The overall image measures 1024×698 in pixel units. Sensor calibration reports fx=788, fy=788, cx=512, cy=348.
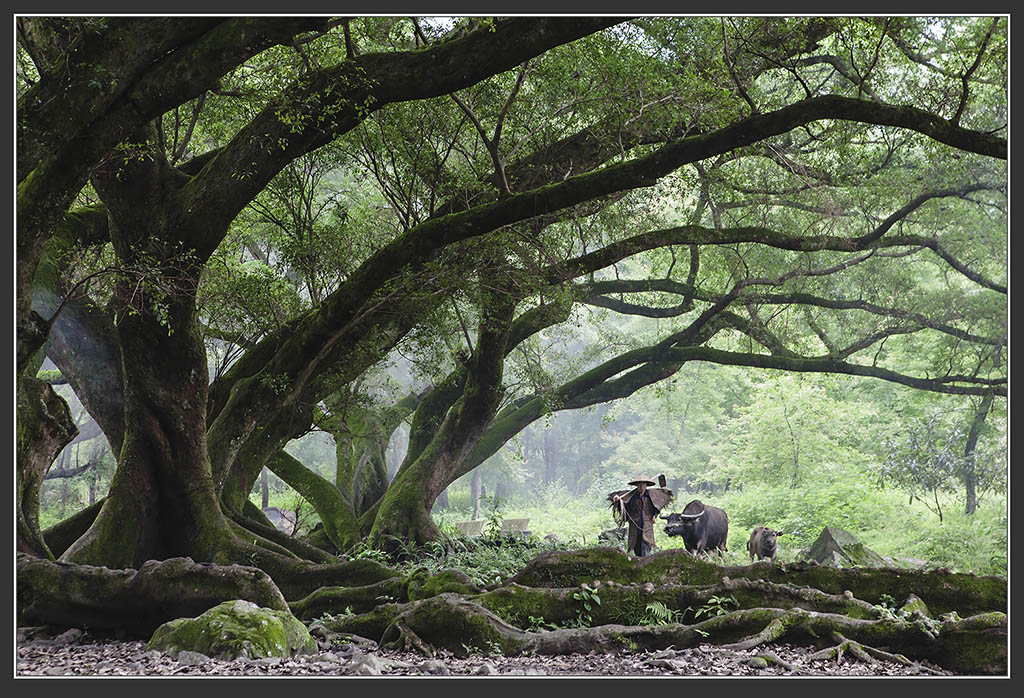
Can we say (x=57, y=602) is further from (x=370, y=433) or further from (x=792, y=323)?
(x=792, y=323)

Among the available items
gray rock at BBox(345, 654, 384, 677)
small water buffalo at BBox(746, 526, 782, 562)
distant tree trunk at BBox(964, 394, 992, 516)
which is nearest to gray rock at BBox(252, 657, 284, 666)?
gray rock at BBox(345, 654, 384, 677)

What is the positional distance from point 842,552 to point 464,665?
6688 millimetres

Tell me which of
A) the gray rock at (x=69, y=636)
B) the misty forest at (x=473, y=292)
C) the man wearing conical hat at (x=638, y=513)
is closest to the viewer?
the misty forest at (x=473, y=292)

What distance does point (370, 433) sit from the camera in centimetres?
1313

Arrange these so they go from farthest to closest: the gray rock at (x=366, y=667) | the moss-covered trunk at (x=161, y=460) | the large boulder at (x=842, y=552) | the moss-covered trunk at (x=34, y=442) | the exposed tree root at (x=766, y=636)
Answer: the large boulder at (x=842, y=552)
the moss-covered trunk at (x=161, y=460)
the moss-covered trunk at (x=34, y=442)
the exposed tree root at (x=766, y=636)
the gray rock at (x=366, y=667)

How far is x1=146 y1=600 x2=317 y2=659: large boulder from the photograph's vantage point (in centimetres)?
441

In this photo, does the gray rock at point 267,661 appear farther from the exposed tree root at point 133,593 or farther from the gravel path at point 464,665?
the exposed tree root at point 133,593

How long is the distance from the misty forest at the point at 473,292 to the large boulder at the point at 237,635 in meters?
0.04

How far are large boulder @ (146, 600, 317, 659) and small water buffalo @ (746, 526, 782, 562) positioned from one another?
6.19 metres

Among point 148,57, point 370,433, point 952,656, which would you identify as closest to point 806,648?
point 952,656

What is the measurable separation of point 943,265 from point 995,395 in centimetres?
228

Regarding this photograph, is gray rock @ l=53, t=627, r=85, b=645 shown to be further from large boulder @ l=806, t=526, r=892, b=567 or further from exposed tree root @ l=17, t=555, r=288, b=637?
large boulder @ l=806, t=526, r=892, b=567

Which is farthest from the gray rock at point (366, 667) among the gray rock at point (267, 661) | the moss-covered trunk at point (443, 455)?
the moss-covered trunk at point (443, 455)

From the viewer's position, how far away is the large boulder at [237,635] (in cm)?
441
